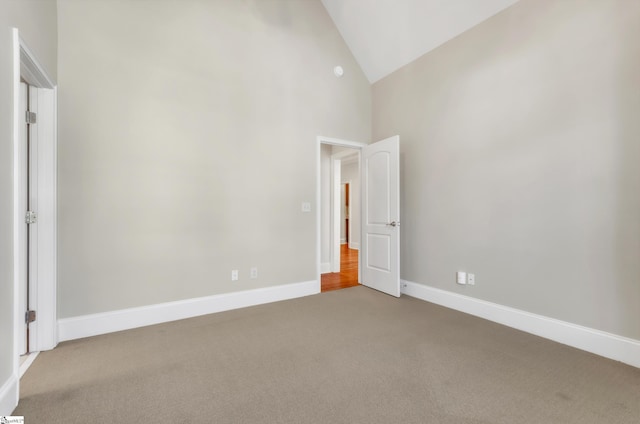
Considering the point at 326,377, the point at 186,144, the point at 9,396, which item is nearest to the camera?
the point at 9,396

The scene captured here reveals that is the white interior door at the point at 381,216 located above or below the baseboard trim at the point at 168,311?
above

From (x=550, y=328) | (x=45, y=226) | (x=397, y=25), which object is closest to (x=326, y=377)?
(x=550, y=328)

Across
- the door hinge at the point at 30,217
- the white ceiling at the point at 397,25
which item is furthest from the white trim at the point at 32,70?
the white ceiling at the point at 397,25

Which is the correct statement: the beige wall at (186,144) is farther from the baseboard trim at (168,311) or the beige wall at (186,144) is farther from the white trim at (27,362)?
the white trim at (27,362)

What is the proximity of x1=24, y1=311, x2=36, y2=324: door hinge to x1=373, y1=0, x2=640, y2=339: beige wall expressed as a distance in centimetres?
382

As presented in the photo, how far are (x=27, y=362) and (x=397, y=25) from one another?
15.9ft

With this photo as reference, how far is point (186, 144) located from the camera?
9.44 ft

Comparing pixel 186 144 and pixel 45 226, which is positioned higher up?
pixel 186 144

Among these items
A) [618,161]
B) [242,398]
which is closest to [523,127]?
[618,161]

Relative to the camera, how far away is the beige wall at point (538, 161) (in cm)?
209

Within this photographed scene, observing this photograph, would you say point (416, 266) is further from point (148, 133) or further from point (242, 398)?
point (148, 133)

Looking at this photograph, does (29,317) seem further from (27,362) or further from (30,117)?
(30,117)


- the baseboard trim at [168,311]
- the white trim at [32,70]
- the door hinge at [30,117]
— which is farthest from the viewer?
the baseboard trim at [168,311]

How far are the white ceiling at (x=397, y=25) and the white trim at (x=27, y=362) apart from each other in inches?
188
